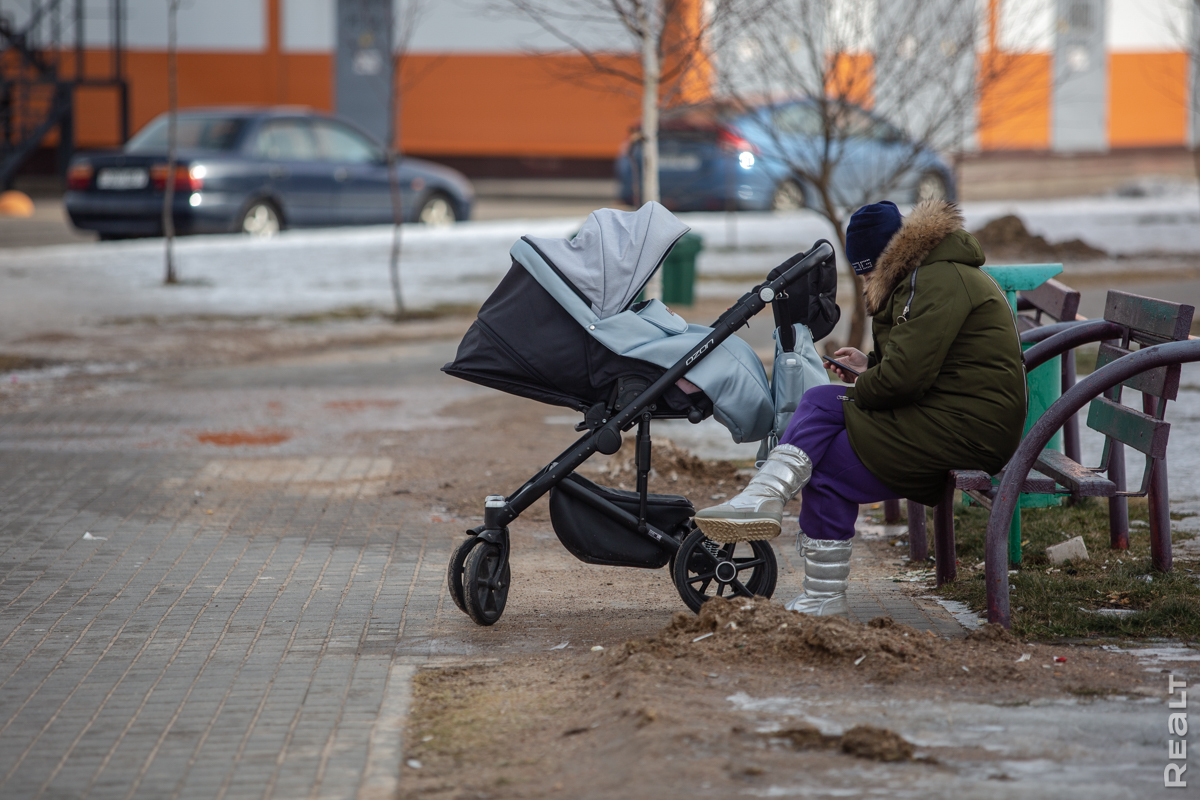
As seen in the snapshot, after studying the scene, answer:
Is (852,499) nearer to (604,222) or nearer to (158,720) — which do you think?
(604,222)

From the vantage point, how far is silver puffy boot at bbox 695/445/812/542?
4414 mm

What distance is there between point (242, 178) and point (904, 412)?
44.0ft

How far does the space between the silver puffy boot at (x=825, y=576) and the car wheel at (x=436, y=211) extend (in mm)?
14799

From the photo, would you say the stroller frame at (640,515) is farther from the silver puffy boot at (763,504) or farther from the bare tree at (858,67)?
the bare tree at (858,67)

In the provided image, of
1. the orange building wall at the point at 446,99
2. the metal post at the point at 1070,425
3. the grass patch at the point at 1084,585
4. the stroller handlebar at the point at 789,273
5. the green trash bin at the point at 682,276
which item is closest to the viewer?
the grass patch at the point at 1084,585

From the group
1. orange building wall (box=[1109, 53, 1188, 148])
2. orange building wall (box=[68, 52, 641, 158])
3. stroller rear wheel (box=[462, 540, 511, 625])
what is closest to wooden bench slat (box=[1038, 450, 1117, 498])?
stroller rear wheel (box=[462, 540, 511, 625])

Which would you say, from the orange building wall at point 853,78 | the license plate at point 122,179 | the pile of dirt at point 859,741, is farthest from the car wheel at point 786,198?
the pile of dirt at point 859,741

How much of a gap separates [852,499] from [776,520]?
0.32 m

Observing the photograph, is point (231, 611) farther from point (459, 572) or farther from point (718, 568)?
point (718, 568)

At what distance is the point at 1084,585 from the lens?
200 inches

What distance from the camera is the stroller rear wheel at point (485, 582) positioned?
15.9 feet

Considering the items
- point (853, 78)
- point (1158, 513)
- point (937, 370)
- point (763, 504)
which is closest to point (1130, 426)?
point (1158, 513)

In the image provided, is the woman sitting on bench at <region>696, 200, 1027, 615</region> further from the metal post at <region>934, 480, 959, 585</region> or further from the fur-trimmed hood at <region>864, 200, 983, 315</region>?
the metal post at <region>934, 480, 959, 585</region>

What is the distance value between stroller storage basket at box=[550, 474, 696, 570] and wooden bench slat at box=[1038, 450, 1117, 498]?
1.32m
